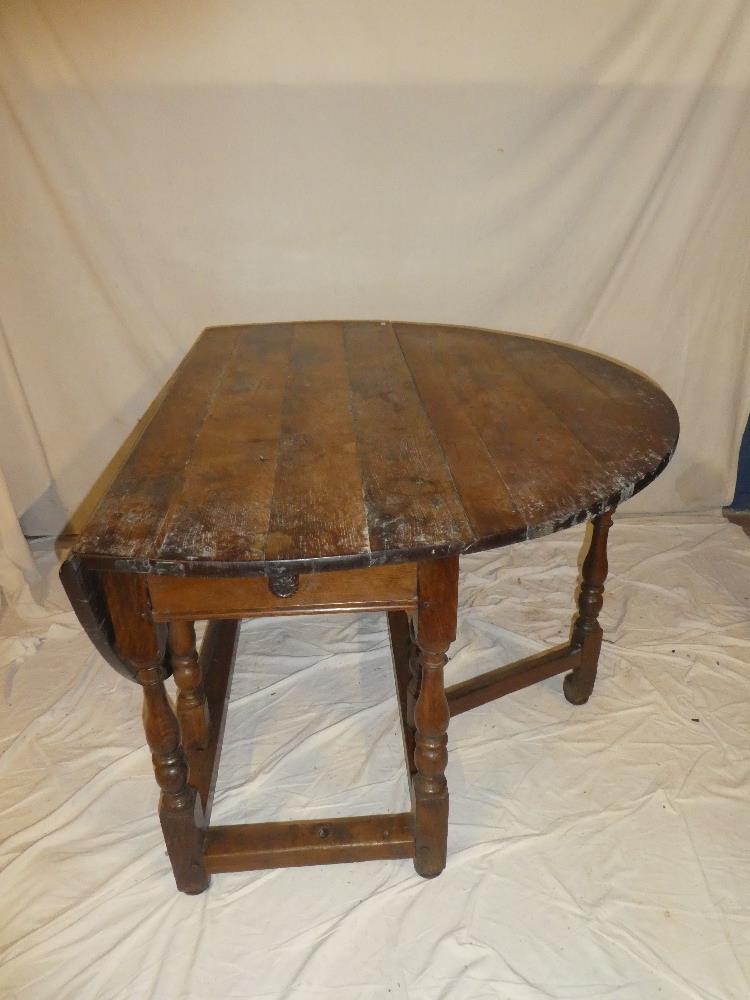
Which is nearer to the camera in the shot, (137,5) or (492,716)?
(492,716)

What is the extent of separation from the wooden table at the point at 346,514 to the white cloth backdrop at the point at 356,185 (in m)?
0.62

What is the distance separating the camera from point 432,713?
45.5 inches

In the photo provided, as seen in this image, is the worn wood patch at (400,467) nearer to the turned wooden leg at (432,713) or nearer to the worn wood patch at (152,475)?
the turned wooden leg at (432,713)

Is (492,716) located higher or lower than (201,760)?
lower

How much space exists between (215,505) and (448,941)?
87cm

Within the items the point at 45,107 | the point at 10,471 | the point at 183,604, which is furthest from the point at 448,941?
the point at 45,107

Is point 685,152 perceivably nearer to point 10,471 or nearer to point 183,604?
point 183,604

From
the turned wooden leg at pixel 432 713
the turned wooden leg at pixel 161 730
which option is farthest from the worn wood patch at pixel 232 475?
the turned wooden leg at pixel 432 713

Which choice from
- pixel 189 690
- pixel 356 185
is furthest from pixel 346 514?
pixel 356 185

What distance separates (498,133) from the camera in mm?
1997

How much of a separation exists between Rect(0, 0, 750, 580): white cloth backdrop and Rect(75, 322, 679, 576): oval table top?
0.60 meters

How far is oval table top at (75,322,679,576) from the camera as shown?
91cm

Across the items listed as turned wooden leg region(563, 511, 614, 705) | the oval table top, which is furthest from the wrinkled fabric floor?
the oval table top

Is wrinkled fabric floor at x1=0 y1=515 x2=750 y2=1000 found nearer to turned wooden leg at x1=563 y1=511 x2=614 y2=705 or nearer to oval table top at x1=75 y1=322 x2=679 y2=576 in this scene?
turned wooden leg at x1=563 y1=511 x2=614 y2=705
